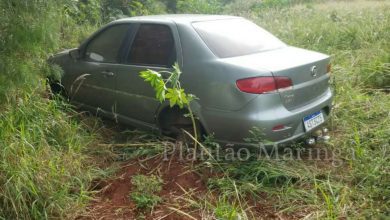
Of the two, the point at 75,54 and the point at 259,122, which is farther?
the point at 75,54

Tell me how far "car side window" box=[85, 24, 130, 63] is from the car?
1 cm

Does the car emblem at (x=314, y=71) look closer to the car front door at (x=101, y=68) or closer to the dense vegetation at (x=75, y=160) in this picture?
the dense vegetation at (x=75, y=160)

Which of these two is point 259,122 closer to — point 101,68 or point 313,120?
point 313,120

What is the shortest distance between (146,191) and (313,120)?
5.75 feet

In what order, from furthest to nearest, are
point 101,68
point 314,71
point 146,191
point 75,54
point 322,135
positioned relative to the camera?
point 75,54 < point 101,68 < point 322,135 < point 314,71 < point 146,191

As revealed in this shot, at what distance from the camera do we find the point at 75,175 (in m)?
3.45

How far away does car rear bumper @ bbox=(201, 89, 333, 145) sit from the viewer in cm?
331

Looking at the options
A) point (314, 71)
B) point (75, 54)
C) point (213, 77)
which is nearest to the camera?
point (213, 77)

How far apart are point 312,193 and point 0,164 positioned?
2.54 meters

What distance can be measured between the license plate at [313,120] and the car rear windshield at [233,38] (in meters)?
0.85

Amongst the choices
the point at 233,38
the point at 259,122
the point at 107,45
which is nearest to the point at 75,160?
the point at 107,45

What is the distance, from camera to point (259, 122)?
3.30 metres

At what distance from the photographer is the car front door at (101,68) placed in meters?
4.46

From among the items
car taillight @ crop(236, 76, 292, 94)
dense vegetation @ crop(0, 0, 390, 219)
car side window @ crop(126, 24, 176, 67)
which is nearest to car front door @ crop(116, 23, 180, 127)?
car side window @ crop(126, 24, 176, 67)
